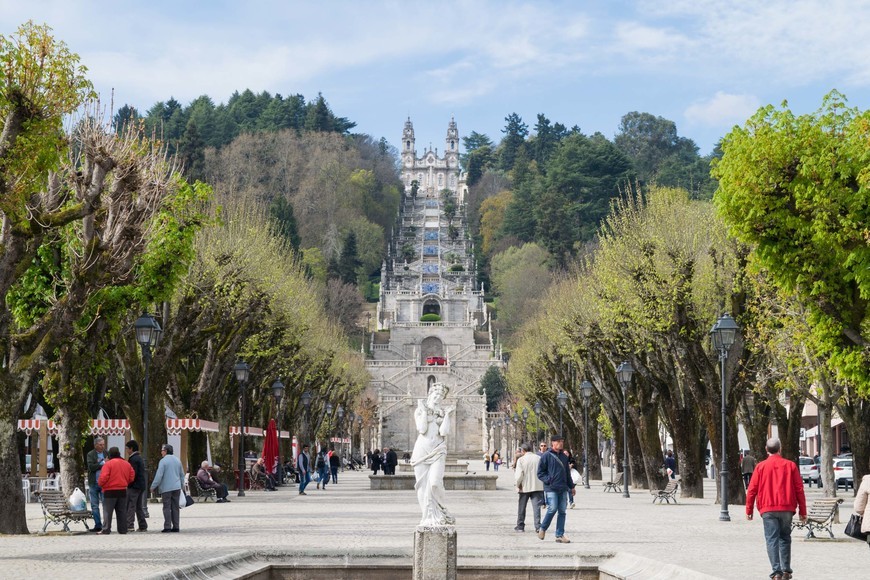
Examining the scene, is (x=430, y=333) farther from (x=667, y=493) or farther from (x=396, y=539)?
(x=396, y=539)

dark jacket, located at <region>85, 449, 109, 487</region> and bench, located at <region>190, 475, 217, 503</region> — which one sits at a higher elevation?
dark jacket, located at <region>85, 449, 109, 487</region>

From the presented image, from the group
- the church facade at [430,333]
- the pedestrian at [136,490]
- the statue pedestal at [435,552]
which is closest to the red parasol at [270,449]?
the pedestrian at [136,490]

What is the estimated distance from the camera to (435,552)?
14695 millimetres

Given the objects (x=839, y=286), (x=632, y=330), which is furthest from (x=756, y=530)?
(x=632, y=330)

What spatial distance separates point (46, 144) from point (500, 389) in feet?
347

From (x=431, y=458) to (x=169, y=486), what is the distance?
7513 mm

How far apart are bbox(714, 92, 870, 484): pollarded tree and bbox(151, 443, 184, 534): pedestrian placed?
10.6 metres

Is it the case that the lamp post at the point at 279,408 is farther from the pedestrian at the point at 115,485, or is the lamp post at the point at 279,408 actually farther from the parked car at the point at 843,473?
the parked car at the point at 843,473

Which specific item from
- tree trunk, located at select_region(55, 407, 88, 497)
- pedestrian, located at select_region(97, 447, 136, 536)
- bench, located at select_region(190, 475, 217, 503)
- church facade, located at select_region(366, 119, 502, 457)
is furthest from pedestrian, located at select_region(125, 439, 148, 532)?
church facade, located at select_region(366, 119, 502, 457)

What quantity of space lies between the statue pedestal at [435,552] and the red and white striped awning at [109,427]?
19.6 meters

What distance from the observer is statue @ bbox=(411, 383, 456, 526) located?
1499 cm

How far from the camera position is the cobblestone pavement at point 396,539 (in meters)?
15.1

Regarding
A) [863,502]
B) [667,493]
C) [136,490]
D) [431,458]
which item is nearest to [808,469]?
[667,493]

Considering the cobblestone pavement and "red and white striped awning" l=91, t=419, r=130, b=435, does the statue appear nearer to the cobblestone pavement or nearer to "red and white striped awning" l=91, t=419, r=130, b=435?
the cobblestone pavement
